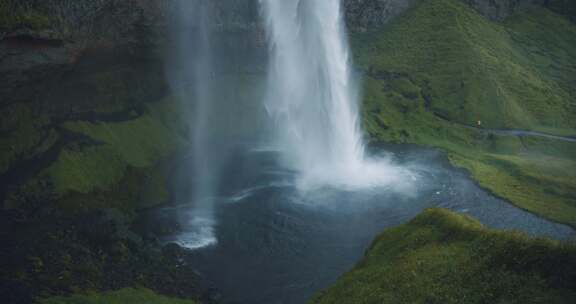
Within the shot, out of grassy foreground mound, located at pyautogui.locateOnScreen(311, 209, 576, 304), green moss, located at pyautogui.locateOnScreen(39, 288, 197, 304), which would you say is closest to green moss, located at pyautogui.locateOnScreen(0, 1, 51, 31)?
green moss, located at pyautogui.locateOnScreen(39, 288, 197, 304)

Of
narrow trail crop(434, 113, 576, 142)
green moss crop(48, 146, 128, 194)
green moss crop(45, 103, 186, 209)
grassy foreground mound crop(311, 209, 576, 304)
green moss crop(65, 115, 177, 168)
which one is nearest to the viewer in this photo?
grassy foreground mound crop(311, 209, 576, 304)

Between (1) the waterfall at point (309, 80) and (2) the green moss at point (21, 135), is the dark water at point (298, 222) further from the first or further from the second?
(2) the green moss at point (21, 135)

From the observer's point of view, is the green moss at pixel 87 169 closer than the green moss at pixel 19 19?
No

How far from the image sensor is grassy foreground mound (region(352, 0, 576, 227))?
58.4m

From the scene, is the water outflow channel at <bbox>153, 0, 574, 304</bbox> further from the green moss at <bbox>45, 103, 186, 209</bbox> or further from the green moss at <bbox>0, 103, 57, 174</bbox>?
the green moss at <bbox>0, 103, 57, 174</bbox>

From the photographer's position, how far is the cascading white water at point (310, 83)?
60938mm

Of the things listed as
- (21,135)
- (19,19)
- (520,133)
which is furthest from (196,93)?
(520,133)

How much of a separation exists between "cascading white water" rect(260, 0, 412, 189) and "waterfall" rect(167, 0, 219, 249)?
9238 millimetres

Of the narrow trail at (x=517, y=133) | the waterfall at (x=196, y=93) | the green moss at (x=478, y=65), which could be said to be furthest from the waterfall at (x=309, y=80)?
the narrow trail at (x=517, y=133)

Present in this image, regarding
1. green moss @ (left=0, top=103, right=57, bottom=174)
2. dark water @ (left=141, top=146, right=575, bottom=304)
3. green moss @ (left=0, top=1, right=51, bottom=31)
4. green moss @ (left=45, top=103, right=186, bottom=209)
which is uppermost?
green moss @ (left=0, top=1, right=51, bottom=31)

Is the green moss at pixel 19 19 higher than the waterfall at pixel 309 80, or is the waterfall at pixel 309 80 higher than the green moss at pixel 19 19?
the green moss at pixel 19 19

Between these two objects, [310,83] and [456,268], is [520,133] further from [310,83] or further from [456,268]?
[456,268]

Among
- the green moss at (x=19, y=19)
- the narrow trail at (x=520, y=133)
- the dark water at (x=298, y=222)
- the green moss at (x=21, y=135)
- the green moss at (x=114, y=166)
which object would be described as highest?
the green moss at (x=19, y=19)

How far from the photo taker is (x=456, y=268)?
67.9 ft
